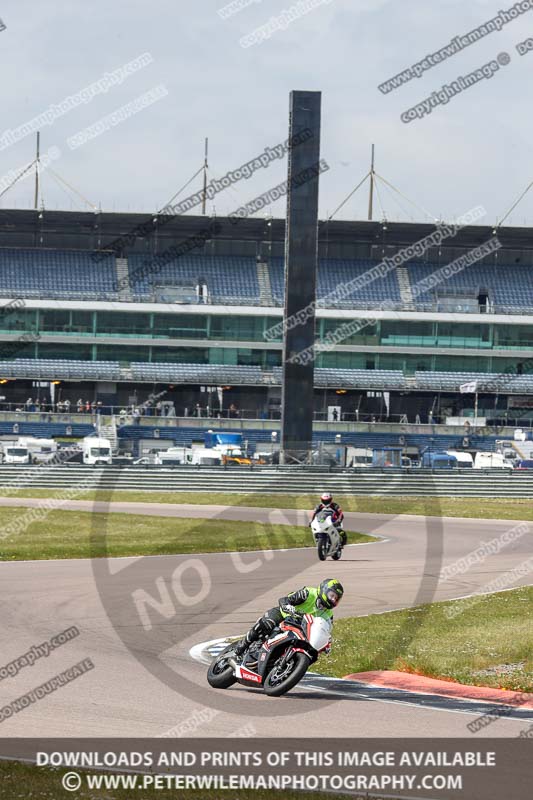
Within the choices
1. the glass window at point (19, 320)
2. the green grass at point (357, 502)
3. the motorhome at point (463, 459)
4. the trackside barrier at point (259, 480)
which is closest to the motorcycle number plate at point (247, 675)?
the green grass at point (357, 502)

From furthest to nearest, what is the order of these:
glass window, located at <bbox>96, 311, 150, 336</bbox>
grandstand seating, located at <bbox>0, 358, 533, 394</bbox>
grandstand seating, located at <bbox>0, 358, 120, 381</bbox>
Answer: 1. glass window, located at <bbox>96, 311, 150, 336</bbox>
2. grandstand seating, located at <bbox>0, 358, 533, 394</bbox>
3. grandstand seating, located at <bbox>0, 358, 120, 381</bbox>

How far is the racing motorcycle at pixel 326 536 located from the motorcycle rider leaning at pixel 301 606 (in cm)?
1369

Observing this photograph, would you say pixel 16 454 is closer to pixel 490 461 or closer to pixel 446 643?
pixel 490 461

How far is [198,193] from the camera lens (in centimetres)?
8281

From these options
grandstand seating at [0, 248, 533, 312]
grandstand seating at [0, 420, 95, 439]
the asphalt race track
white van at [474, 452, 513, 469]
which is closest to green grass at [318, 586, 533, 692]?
the asphalt race track

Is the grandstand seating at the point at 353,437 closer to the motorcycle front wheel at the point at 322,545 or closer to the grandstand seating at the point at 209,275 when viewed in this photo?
the grandstand seating at the point at 209,275

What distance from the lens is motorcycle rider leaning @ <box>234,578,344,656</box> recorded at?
39.9 ft

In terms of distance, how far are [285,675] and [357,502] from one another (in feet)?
107

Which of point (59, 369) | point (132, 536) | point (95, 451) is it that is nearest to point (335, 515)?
point (132, 536)

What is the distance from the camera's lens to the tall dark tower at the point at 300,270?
50.2 m

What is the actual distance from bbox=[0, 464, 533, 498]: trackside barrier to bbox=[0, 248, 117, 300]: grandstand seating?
3244 centimetres

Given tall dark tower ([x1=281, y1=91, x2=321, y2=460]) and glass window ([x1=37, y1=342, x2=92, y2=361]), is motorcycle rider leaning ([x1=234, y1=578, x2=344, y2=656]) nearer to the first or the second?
tall dark tower ([x1=281, y1=91, x2=321, y2=460])

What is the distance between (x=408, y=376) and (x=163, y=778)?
72433mm

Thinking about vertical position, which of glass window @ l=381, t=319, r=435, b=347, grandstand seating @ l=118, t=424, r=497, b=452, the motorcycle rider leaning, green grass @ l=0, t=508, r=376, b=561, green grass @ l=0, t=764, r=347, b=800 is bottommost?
green grass @ l=0, t=508, r=376, b=561
